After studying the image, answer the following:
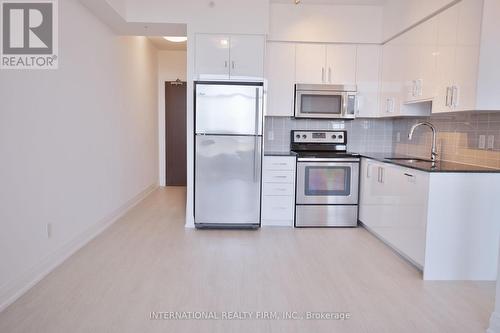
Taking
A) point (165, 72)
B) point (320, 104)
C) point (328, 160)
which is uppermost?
point (165, 72)

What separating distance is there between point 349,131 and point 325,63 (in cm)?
101

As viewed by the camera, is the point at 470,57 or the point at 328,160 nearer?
the point at 470,57

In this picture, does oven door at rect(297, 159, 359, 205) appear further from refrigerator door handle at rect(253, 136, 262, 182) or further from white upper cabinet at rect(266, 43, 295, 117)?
white upper cabinet at rect(266, 43, 295, 117)

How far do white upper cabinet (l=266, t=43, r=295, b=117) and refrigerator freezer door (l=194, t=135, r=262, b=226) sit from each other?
703 mm

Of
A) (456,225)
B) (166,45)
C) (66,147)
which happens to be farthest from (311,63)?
(166,45)

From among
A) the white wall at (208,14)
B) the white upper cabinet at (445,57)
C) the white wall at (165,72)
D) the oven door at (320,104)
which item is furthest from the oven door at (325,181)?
the white wall at (165,72)

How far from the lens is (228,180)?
4.21 m

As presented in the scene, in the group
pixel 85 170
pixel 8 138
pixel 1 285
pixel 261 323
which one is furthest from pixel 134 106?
pixel 261 323

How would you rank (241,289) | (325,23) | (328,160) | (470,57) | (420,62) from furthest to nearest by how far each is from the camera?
1. (325,23)
2. (328,160)
3. (420,62)
4. (470,57)
5. (241,289)

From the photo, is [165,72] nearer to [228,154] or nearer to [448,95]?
[228,154]

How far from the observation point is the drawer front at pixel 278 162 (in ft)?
14.5

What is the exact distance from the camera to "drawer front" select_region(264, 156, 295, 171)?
4.43 metres

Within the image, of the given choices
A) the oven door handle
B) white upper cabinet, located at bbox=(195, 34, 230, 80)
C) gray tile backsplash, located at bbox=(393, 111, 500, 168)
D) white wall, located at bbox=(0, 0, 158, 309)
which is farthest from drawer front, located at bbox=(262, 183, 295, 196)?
white wall, located at bbox=(0, 0, 158, 309)

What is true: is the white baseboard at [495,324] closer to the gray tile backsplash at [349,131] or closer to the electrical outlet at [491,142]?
the electrical outlet at [491,142]
